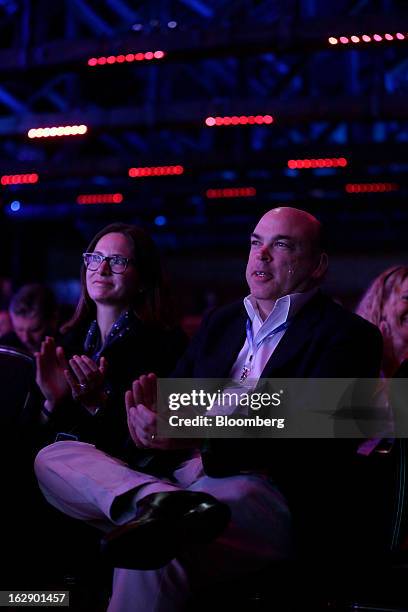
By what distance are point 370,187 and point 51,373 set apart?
8503 mm

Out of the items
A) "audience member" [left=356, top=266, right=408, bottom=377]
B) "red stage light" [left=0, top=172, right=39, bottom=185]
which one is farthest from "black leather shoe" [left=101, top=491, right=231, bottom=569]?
"red stage light" [left=0, top=172, right=39, bottom=185]

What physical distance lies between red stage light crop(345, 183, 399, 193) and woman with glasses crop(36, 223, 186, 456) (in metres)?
7.61

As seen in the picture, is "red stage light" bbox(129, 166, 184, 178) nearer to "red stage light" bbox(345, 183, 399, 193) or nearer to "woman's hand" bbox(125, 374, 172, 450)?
"red stage light" bbox(345, 183, 399, 193)

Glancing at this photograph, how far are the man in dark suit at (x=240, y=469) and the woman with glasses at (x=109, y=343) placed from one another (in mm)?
226

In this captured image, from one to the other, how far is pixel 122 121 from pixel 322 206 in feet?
15.2

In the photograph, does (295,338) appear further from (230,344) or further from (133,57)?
(133,57)

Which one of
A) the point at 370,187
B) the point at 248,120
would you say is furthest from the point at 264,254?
the point at 370,187

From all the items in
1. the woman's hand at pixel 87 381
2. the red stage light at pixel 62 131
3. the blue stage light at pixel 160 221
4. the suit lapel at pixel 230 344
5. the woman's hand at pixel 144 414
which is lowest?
the woman's hand at pixel 144 414

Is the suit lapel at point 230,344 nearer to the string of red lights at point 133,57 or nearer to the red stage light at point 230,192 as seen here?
the string of red lights at point 133,57

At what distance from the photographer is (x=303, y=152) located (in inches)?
333

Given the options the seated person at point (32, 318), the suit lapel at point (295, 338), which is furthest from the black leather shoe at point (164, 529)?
the seated person at point (32, 318)

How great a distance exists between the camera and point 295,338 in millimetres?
1827

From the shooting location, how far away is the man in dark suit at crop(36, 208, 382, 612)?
1.48m

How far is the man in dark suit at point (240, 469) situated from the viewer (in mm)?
1483
